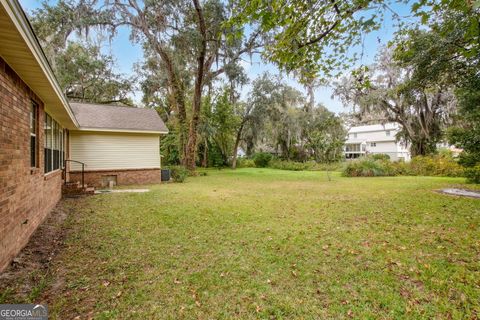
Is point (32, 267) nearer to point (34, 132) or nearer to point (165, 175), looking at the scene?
point (34, 132)

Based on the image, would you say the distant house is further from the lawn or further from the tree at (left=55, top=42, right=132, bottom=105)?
the lawn

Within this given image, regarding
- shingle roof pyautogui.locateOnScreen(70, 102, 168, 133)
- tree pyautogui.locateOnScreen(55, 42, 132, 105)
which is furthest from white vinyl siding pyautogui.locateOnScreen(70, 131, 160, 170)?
tree pyautogui.locateOnScreen(55, 42, 132, 105)

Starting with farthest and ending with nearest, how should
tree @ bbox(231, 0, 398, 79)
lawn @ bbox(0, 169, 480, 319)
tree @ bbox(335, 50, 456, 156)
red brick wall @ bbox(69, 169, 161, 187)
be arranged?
tree @ bbox(335, 50, 456, 156) < red brick wall @ bbox(69, 169, 161, 187) < tree @ bbox(231, 0, 398, 79) < lawn @ bbox(0, 169, 480, 319)

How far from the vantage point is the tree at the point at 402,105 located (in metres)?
17.0

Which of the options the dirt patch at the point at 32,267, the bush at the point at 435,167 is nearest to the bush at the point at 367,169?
the bush at the point at 435,167

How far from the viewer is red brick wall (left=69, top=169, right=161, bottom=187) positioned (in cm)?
1066

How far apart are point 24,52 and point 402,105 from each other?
21470 mm

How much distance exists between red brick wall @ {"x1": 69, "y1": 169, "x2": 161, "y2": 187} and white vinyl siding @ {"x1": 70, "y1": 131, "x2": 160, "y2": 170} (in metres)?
0.20

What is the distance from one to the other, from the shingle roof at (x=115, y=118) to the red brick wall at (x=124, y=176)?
6.80 feet

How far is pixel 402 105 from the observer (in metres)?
17.9

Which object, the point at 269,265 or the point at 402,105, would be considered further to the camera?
the point at 402,105

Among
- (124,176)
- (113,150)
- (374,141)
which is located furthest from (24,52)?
(374,141)

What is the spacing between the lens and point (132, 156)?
1166 cm

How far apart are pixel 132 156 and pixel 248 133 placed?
45.8ft
